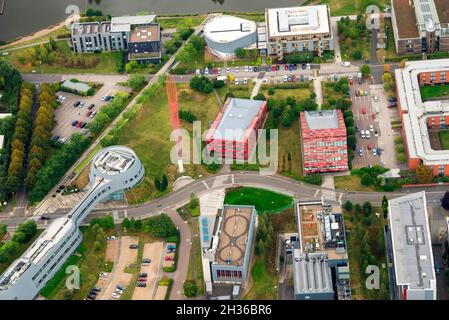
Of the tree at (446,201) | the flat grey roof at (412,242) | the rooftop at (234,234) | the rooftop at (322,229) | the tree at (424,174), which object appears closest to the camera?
the flat grey roof at (412,242)

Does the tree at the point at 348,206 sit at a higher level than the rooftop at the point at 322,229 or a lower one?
lower

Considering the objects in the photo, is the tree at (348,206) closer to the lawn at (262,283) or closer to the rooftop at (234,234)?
the rooftop at (234,234)

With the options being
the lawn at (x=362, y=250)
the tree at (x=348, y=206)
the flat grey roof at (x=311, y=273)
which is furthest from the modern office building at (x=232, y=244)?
the lawn at (x=362, y=250)

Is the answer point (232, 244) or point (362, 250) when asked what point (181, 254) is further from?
point (362, 250)

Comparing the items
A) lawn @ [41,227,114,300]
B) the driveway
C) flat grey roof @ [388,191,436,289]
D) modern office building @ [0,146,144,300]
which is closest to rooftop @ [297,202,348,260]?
flat grey roof @ [388,191,436,289]

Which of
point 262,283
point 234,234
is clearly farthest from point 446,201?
point 234,234

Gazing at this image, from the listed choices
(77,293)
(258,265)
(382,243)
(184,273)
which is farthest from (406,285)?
(77,293)

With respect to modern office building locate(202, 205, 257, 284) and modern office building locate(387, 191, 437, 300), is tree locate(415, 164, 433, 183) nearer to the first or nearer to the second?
modern office building locate(387, 191, 437, 300)
